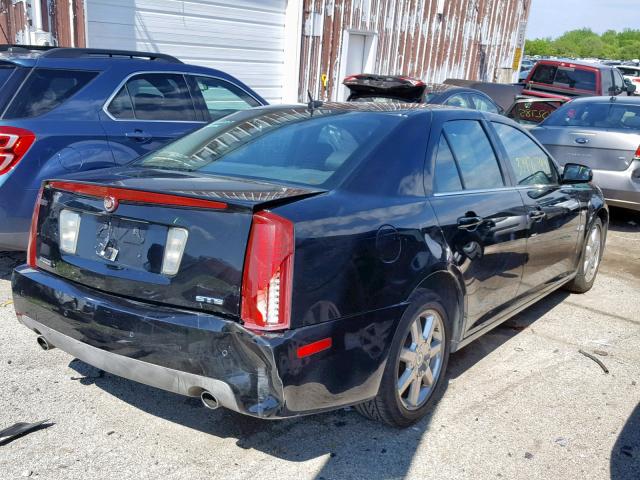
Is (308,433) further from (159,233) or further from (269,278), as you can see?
(159,233)

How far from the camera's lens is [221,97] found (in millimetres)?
6328

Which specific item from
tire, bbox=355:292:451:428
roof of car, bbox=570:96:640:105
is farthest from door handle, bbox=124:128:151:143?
roof of car, bbox=570:96:640:105

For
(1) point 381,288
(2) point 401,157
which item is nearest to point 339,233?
(1) point 381,288

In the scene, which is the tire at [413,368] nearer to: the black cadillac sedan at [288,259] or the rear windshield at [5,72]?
the black cadillac sedan at [288,259]

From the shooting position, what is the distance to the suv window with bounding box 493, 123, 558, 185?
433cm

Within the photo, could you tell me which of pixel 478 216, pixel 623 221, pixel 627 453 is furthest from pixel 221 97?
pixel 623 221

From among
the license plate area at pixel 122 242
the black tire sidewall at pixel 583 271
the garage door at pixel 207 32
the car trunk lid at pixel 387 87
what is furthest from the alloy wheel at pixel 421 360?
the garage door at pixel 207 32

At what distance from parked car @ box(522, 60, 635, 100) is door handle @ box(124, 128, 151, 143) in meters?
10.4

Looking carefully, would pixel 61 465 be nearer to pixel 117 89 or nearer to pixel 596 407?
pixel 596 407

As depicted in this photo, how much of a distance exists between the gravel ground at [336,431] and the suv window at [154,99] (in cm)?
201

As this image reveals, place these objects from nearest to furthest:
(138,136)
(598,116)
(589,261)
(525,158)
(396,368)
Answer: (396,368), (525,158), (138,136), (589,261), (598,116)

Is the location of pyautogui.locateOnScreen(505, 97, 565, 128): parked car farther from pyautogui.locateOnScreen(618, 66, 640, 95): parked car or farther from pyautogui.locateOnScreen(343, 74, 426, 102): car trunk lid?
pyautogui.locateOnScreen(618, 66, 640, 95): parked car

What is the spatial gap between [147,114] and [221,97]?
964mm

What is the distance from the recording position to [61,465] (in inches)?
114
